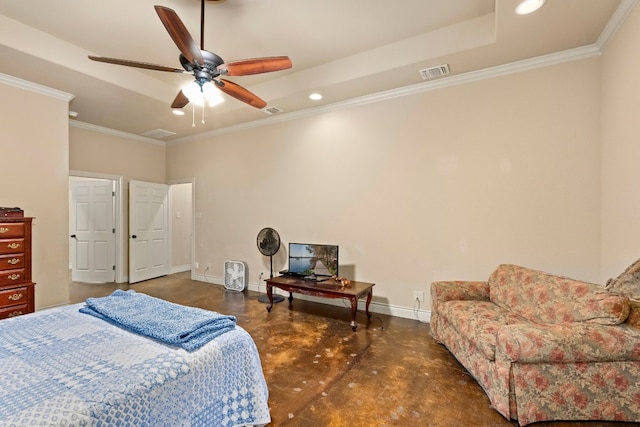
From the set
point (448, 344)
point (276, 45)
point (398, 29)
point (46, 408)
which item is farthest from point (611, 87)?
point (46, 408)

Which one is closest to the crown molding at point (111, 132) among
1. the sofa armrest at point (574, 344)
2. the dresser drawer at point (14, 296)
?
the dresser drawer at point (14, 296)

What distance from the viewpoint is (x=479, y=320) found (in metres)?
2.29

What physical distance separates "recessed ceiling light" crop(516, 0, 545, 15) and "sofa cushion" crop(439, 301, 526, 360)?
2.36 m

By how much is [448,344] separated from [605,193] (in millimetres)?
1978

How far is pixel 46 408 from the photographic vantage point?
100cm

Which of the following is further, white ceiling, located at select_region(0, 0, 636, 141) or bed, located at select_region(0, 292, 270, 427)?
white ceiling, located at select_region(0, 0, 636, 141)

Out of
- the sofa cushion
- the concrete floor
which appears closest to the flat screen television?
the concrete floor

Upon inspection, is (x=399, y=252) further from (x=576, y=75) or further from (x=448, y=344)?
(x=576, y=75)

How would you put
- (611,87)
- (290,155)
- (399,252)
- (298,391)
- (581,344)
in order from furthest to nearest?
(290,155)
(399,252)
(611,87)
(298,391)
(581,344)

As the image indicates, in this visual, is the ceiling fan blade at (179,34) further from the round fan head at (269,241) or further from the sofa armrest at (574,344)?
the sofa armrest at (574,344)

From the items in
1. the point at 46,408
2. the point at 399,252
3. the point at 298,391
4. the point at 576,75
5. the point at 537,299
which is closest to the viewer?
the point at 46,408

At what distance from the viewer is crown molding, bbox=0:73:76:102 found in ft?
11.1

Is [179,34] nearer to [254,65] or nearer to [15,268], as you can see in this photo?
[254,65]

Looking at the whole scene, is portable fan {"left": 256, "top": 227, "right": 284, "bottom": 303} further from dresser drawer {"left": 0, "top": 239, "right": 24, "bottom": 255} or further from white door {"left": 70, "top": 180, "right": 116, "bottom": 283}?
white door {"left": 70, "top": 180, "right": 116, "bottom": 283}
